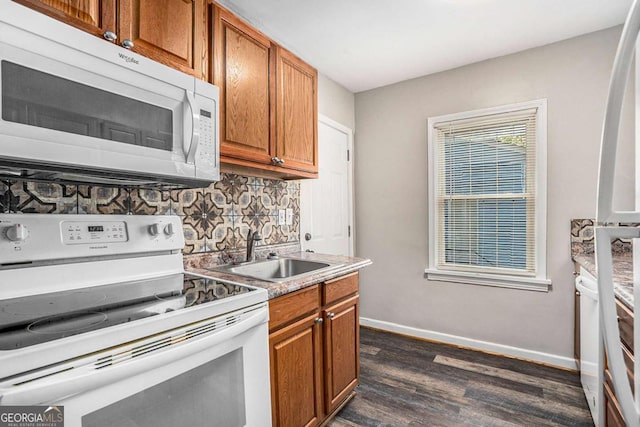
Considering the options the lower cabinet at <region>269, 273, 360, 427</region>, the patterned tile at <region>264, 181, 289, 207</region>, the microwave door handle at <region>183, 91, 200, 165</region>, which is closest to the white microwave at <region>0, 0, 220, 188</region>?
the microwave door handle at <region>183, 91, 200, 165</region>

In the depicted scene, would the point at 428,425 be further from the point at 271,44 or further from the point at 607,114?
the point at 271,44

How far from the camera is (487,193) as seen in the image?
9.01 ft

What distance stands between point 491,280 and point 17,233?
3.01 meters

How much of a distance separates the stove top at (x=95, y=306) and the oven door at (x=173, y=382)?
0.09 metres

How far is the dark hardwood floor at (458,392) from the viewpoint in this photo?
6.08ft

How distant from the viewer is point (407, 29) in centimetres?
223

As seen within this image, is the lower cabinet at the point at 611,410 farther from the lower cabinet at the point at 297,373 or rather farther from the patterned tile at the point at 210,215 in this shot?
the patterned tile at the point at 210,215

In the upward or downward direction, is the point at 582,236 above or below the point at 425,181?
below

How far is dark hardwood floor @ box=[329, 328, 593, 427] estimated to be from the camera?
1853mm

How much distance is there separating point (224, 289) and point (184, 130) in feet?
2.16

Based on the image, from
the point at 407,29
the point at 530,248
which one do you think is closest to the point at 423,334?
the point at 530,248

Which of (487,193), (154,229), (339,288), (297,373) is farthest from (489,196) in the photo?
(154,229)

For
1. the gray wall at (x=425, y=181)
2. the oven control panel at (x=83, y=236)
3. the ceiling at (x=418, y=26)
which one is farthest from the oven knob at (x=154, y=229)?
the gray wall at (x=425, y=181)

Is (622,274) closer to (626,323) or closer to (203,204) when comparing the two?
(626,323)
